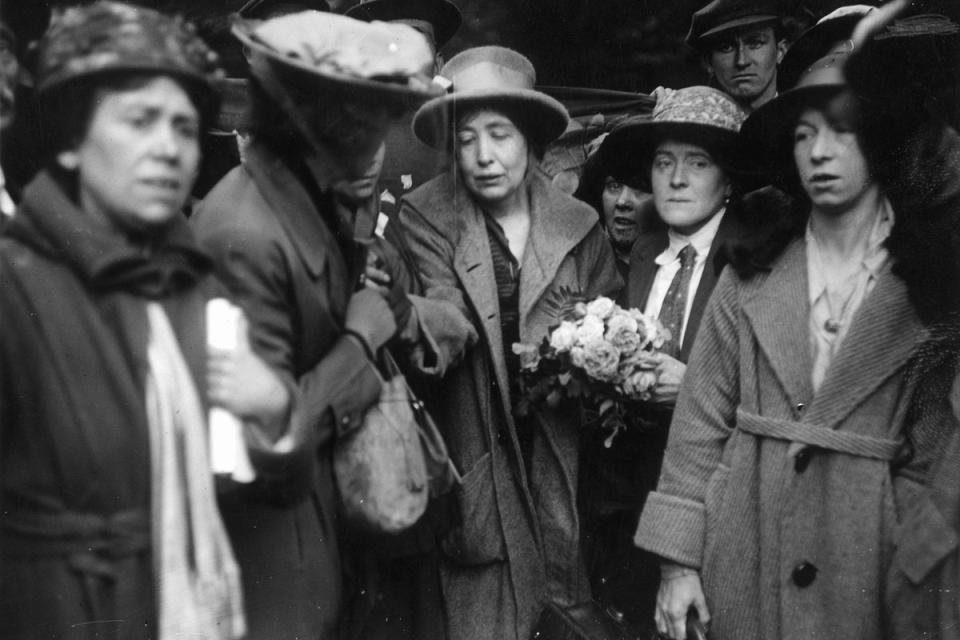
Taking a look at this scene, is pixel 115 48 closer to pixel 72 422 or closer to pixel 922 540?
pixel 72 422

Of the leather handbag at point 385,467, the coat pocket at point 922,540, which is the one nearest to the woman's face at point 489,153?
the leather handbag at point 385,467

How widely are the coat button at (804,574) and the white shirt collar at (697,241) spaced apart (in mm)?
1203

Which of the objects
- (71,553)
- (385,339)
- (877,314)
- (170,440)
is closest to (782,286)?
(877,314)

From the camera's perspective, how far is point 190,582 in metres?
2.40

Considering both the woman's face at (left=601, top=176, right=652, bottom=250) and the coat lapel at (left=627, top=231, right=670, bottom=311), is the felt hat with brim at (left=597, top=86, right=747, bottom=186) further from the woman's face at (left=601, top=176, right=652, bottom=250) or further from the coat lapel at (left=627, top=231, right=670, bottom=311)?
the woman's face at (left=601, top=176, right=652, bottom=250)

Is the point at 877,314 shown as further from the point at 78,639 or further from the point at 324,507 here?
the point at 78,639

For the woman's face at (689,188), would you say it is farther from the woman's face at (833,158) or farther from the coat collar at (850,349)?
the coat collar at (850,349)

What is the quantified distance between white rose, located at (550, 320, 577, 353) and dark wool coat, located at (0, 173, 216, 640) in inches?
58.3

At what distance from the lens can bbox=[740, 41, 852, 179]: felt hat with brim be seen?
124 inches

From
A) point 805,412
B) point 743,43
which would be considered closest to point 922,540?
point 805,412

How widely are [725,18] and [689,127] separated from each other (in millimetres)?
1002

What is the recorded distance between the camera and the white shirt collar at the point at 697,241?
371 centimetres

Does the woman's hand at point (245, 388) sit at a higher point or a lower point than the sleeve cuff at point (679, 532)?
higher

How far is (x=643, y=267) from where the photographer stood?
3.87m
